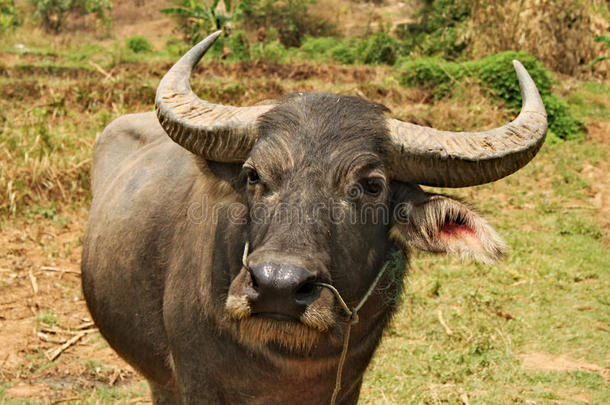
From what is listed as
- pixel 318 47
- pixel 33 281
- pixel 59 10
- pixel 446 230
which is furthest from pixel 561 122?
pixel 59 10

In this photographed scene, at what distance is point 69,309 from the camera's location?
17.7 feet

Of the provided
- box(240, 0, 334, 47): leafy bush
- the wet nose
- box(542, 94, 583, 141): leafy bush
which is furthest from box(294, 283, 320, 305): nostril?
box(240, 0, 334, 47): leafy bush

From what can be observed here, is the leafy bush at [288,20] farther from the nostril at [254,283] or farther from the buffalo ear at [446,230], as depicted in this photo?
the nostril at [254,283]

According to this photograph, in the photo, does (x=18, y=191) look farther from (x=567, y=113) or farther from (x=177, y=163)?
(x=567, y=113)

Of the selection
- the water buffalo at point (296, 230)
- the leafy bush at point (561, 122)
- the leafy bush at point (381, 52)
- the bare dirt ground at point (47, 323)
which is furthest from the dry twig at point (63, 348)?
the leafy bush at point (381, 52)

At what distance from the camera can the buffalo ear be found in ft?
7.72

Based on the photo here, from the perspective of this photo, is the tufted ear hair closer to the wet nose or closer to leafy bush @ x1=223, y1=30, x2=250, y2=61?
the wet nose

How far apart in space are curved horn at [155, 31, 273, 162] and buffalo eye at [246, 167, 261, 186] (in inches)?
5.4

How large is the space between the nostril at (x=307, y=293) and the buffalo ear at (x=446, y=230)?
615mm

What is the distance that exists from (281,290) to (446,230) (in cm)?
89

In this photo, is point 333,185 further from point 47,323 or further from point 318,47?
point 318,47

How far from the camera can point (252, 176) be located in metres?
2.33

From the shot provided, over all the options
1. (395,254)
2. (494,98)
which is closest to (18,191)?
(395,254)

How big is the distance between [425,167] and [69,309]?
4.12 metres
